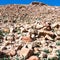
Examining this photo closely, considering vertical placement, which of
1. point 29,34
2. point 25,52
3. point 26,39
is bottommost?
point 25,52

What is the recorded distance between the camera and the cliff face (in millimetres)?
15356

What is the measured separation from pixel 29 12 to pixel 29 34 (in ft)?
17.0

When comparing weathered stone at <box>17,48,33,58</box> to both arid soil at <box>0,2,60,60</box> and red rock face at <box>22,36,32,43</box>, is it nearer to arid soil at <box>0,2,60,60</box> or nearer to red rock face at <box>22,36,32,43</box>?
arid soil at <box>0,2,60,60</box>

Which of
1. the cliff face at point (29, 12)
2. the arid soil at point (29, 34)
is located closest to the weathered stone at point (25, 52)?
the arid soil at point (29, 34)

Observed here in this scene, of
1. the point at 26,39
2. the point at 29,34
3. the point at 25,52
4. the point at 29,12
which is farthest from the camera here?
the point at 29,12

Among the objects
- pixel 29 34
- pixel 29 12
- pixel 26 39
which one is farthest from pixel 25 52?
pixel 29 12

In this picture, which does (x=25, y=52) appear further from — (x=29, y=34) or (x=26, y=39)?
(x=29, y=34)

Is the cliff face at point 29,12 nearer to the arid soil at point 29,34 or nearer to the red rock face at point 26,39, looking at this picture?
the arid soil at point 29,34

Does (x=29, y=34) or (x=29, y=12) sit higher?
(x=29, y=12)

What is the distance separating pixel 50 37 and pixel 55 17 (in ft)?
11.8

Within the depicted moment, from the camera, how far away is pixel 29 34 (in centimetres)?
1152

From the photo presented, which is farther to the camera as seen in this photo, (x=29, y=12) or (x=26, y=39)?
(x=29, y=12)

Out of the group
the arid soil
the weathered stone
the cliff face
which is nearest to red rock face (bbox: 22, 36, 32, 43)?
the arid soil

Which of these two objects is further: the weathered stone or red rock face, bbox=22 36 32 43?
red rock face, bbox=22 36 32 43
